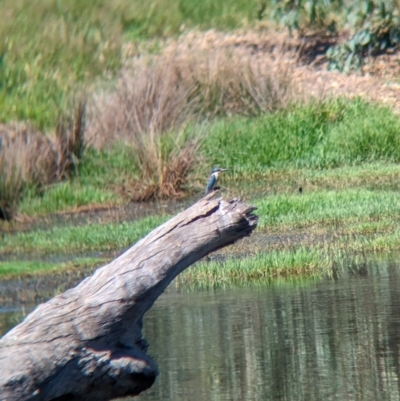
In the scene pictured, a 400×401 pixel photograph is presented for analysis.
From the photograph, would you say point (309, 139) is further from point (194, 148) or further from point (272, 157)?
point (194, 148)

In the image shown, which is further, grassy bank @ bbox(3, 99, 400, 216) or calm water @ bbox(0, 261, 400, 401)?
grassy bank @ bbox(3, 99, 400, 216)

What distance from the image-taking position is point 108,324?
6.00 meters

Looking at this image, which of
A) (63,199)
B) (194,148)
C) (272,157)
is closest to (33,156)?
(63,199)

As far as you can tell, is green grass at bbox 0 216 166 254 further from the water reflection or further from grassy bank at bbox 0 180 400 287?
the water reflection

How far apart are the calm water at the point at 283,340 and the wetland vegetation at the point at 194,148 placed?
0.69 m

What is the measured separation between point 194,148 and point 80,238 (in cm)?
348

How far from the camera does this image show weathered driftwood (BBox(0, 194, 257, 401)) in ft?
18.9

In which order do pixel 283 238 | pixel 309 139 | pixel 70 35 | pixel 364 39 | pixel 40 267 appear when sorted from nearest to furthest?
pixel 40 267
pixel 283 238
pixel 309 139
pixel 364 39
pixel 70 35

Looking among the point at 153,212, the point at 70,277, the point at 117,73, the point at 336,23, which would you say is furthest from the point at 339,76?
the point at 70,277

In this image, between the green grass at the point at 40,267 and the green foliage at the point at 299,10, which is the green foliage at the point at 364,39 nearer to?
the green foliage at the point at 299,10

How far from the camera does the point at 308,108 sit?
19.2 m

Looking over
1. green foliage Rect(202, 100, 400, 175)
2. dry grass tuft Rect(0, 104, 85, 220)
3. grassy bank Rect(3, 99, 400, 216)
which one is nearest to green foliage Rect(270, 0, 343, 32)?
grassy bank Rect(3, 99, 400, 216)

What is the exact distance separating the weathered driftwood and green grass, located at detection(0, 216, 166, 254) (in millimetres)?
7019

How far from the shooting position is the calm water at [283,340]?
7383mm
